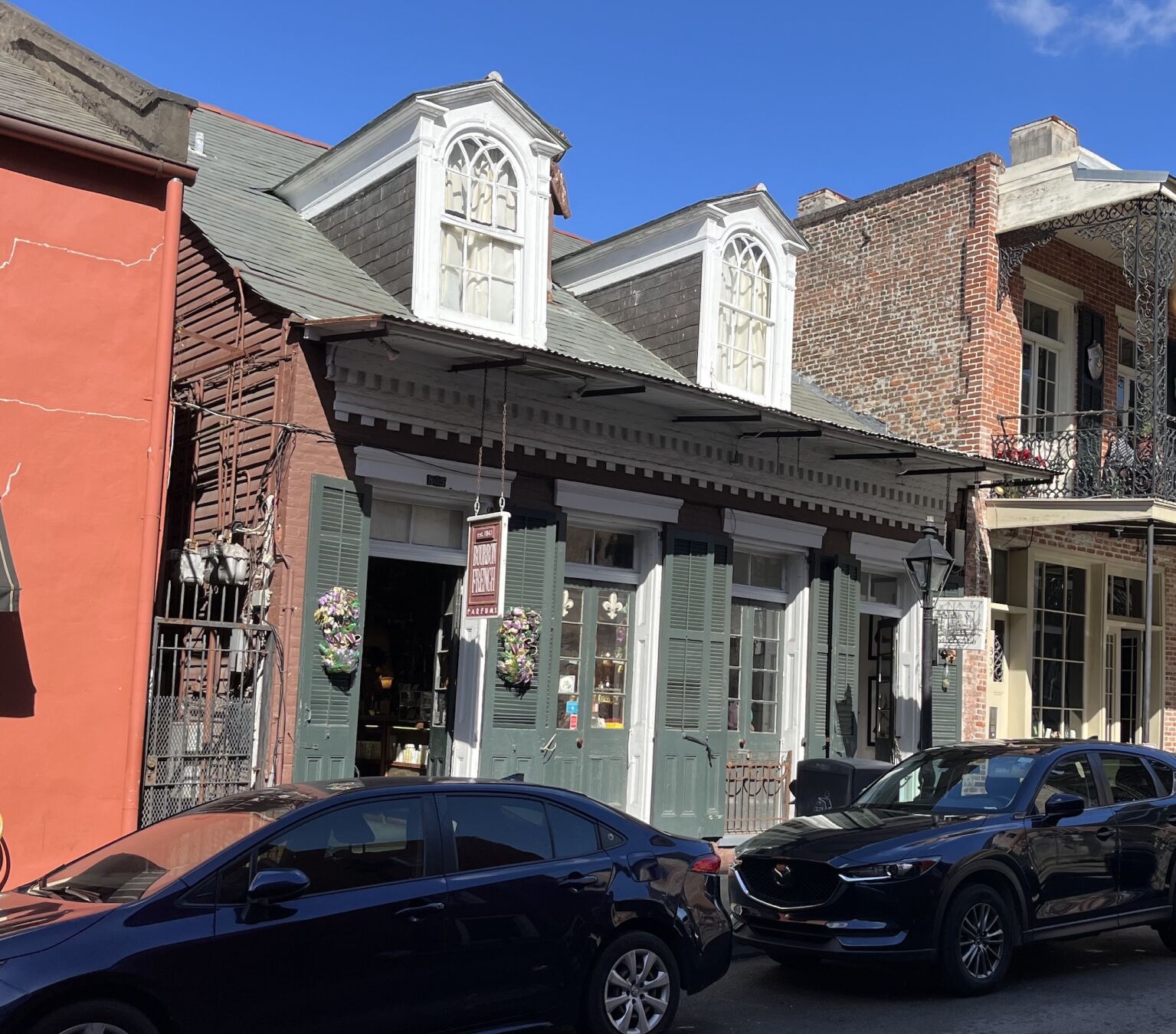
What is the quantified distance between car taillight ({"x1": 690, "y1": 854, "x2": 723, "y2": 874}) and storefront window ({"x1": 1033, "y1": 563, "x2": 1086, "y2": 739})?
1203cm

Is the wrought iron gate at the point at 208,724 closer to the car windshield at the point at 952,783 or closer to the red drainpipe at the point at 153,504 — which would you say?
the red drainpipe at the point at 153,504

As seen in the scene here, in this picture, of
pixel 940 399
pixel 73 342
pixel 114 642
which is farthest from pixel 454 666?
pixel 940 399

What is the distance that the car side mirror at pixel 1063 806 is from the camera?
8.38 meters

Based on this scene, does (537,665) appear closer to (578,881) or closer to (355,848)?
(578,881)

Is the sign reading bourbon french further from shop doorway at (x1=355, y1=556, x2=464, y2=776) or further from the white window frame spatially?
the white window frame

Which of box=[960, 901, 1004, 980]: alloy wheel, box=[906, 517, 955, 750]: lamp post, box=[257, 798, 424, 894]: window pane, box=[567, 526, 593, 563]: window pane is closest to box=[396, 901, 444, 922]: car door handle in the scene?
box=[257, 798, 424, 894]: window pane

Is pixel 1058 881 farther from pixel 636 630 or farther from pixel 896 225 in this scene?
pixel 896 225

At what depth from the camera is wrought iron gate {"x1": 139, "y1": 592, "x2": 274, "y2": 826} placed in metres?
9.75

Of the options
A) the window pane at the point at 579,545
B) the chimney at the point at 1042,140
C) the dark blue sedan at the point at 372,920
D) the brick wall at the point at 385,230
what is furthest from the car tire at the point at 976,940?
the chimney at the point at 1042,140

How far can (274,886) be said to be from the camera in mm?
5426

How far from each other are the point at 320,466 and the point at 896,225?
10478mm

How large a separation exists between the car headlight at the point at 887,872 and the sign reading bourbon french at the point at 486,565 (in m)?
3.71

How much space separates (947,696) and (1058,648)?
3315 mm

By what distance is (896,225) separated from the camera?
18.1m
